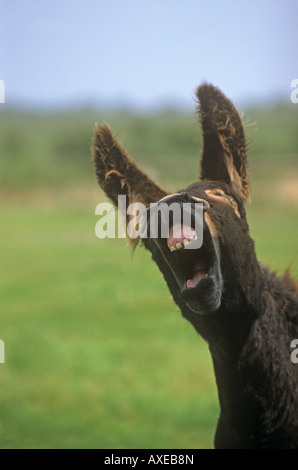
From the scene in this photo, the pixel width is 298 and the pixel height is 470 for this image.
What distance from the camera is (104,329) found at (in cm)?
1373

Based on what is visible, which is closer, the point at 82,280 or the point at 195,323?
the point at 195,323

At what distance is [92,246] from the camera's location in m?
25.0

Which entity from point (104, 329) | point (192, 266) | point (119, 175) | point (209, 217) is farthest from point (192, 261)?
point (104, 329)

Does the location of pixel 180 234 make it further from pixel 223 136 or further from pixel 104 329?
pixel 104 329

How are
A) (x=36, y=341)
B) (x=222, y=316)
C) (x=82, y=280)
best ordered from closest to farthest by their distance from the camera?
(x=222, y=316) < (x=36, y=341) < (x=82, y=280)

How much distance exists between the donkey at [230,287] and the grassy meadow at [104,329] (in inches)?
7.6

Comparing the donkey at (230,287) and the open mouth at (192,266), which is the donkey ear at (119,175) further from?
the open mouth at (192,266)

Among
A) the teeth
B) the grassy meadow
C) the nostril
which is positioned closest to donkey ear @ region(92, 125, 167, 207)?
the grassy meadow

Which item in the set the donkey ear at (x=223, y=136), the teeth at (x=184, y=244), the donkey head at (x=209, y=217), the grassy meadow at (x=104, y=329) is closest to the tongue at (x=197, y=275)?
the donkey head at (x=209, y=217)

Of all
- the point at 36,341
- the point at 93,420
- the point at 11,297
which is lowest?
the point at 93,420
